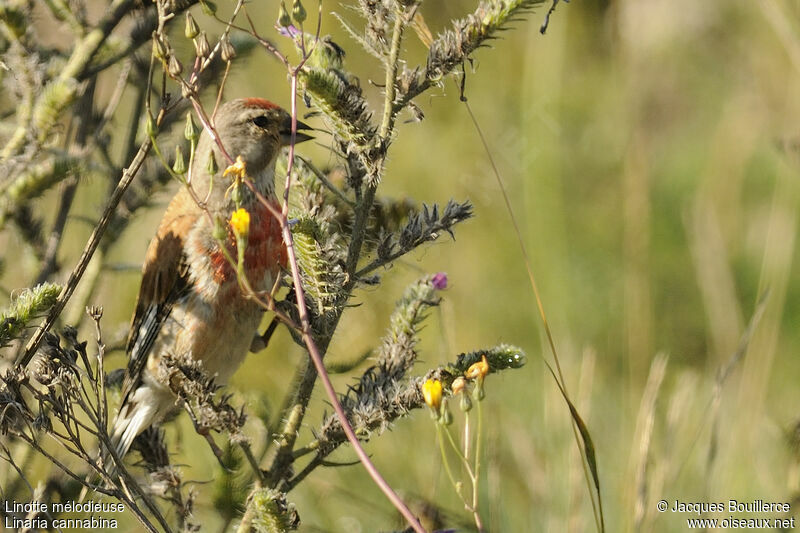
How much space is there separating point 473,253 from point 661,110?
2092 millimetres

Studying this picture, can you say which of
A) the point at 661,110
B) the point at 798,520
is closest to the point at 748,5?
the point at 661,110

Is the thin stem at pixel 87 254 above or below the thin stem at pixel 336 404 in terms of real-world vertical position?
above

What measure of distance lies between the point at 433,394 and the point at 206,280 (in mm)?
1308

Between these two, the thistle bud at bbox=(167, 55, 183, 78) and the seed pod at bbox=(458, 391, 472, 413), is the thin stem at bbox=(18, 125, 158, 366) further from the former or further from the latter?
the seed pod at bbox=(458, 391, 472, 413)

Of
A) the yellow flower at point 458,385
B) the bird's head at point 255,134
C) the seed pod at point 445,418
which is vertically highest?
the bird's head at point 255,134

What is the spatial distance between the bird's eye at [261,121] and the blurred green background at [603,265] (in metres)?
0.15

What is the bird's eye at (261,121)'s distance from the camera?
105 inches

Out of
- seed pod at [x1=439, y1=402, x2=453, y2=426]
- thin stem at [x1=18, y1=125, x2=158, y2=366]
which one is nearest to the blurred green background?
thin stem at [x1=18, y1=125, x2=158, y2=366]

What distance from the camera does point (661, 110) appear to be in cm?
618

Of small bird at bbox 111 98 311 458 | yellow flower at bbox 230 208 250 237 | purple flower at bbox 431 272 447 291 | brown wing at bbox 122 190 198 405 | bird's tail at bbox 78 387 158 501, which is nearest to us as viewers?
yellow flower at bbox 230 208 250 237

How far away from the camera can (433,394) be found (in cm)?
132

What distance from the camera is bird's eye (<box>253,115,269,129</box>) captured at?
8.75ft

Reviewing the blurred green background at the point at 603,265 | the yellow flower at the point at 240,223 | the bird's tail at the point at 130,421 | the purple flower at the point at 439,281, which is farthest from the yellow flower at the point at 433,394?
the bird's tail at the point at 130,421

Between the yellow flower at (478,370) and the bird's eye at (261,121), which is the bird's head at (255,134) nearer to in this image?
the bird's eye at (261,121)
